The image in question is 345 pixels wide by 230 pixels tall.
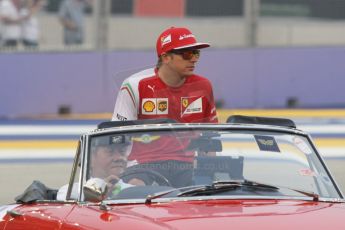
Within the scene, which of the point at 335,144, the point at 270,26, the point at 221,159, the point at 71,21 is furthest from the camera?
the point at 270,26

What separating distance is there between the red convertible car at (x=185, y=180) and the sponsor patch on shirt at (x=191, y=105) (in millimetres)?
911

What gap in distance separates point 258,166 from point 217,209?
2.40 ft

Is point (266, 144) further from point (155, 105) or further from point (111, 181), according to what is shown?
point (155, 105)

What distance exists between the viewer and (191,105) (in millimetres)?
7047

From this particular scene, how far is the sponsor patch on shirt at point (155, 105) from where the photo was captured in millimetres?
6984

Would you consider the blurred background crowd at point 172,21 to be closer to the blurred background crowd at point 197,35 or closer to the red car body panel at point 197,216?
the blurred background crowd at point 197,35

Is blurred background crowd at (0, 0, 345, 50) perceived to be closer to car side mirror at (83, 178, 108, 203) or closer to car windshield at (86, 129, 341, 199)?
car windshield at (86, 129, 341, 199)

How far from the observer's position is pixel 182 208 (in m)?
5.08

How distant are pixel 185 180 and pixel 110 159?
0.41 metres

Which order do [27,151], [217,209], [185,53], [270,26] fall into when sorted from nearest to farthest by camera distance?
[217,209], [185,53], [27,151], [270,26]

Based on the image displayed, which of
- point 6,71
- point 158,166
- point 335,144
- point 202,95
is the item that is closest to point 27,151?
point 6,71

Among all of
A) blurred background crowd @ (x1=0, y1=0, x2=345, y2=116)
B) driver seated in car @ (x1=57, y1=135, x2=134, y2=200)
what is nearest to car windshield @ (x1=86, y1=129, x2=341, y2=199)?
driver seated in car @ (x1=57, y1=135, x2=134, y2=200)

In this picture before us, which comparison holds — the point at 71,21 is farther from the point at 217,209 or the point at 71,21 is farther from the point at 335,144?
the point at 217,209

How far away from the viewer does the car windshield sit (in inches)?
217
